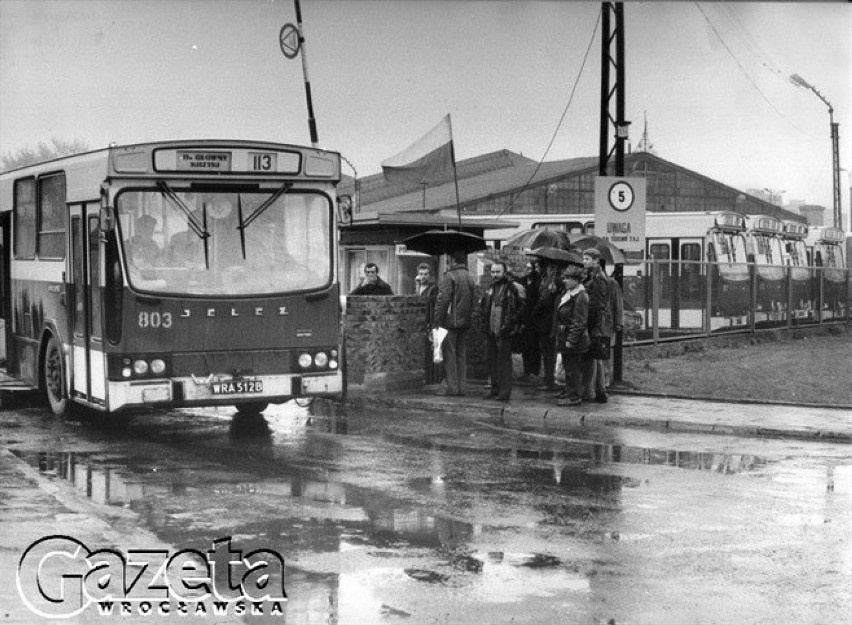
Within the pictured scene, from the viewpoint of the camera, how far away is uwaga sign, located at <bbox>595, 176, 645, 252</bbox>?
56.2 ft

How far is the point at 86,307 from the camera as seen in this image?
13586mm

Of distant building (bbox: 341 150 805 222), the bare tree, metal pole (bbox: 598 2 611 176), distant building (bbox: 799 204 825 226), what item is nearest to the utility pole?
metal pole (bbox: 598 2 611 176)

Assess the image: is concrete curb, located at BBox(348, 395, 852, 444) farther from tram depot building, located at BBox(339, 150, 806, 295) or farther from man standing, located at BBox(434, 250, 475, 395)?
tram depot building, located at BBox(339, 150, 806, 295)

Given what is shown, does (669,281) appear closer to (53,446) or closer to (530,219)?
(530,219)

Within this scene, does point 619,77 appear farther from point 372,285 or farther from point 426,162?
point 426,162

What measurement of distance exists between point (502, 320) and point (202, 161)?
16.2 feet

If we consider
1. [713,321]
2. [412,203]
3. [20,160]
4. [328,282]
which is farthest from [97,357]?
[20,160]

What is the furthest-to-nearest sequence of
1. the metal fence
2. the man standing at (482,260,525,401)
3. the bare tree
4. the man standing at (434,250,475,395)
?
the bare tree < the metal fence < the man standing at (434,250,475,395) < the man standing at (482,260,525,401)

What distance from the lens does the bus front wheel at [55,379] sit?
48.1 ft

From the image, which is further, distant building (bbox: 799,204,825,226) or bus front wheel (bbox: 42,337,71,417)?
distant building (bbox: 799,204,825,226)

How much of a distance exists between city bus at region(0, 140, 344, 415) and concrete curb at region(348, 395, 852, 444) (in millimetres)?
Answer: 2639

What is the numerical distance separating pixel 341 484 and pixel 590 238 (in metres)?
13.4

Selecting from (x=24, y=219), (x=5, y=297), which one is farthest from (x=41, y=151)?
(x=24, y=219)

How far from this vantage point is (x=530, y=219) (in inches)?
1234
